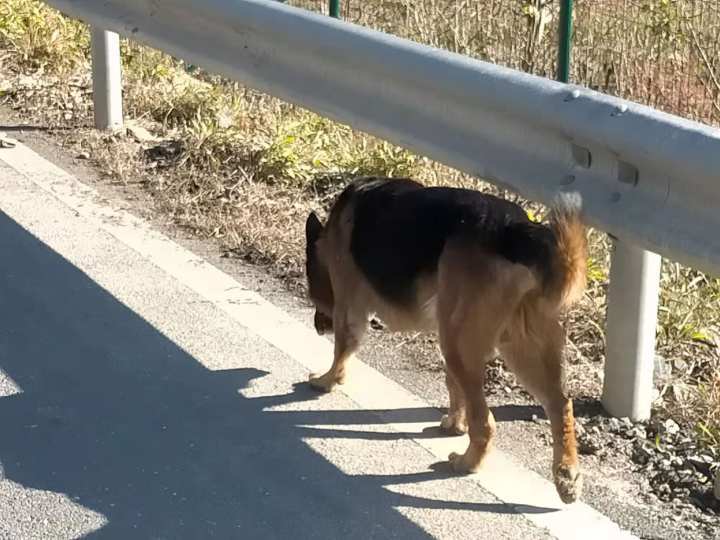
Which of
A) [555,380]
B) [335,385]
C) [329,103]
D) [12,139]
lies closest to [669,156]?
[555,380]

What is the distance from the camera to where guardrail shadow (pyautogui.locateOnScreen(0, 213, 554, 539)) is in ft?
12.6

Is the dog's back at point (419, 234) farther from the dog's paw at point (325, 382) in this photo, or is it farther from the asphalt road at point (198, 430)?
the asphalt road at point (198, 430)

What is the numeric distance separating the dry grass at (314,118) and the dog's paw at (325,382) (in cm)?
97

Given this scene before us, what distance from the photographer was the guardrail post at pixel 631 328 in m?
4.34

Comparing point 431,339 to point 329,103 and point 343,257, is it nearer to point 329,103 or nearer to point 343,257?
point 343,257

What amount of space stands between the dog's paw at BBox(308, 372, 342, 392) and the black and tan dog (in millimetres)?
301

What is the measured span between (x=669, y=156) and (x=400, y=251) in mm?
1113

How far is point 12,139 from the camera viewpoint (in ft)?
25.4

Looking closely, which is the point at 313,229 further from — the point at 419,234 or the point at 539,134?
the point at 539,134

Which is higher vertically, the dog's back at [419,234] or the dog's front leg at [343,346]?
the dog's back at [419,234]

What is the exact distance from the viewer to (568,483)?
3.93 metres

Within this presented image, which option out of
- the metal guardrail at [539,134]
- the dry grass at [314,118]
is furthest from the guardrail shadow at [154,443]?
the dry grass at [314,118]

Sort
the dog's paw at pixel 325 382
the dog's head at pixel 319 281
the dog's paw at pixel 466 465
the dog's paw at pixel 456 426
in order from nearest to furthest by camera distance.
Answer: the dog's paw at pixel 466 465, the dog's paw at pixel 456 426, the dog's paw at pixel 325 382, the dog's head at pixel 319 281

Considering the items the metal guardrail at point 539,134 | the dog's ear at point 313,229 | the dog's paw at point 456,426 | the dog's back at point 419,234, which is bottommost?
the dog's paw at point 456,426
